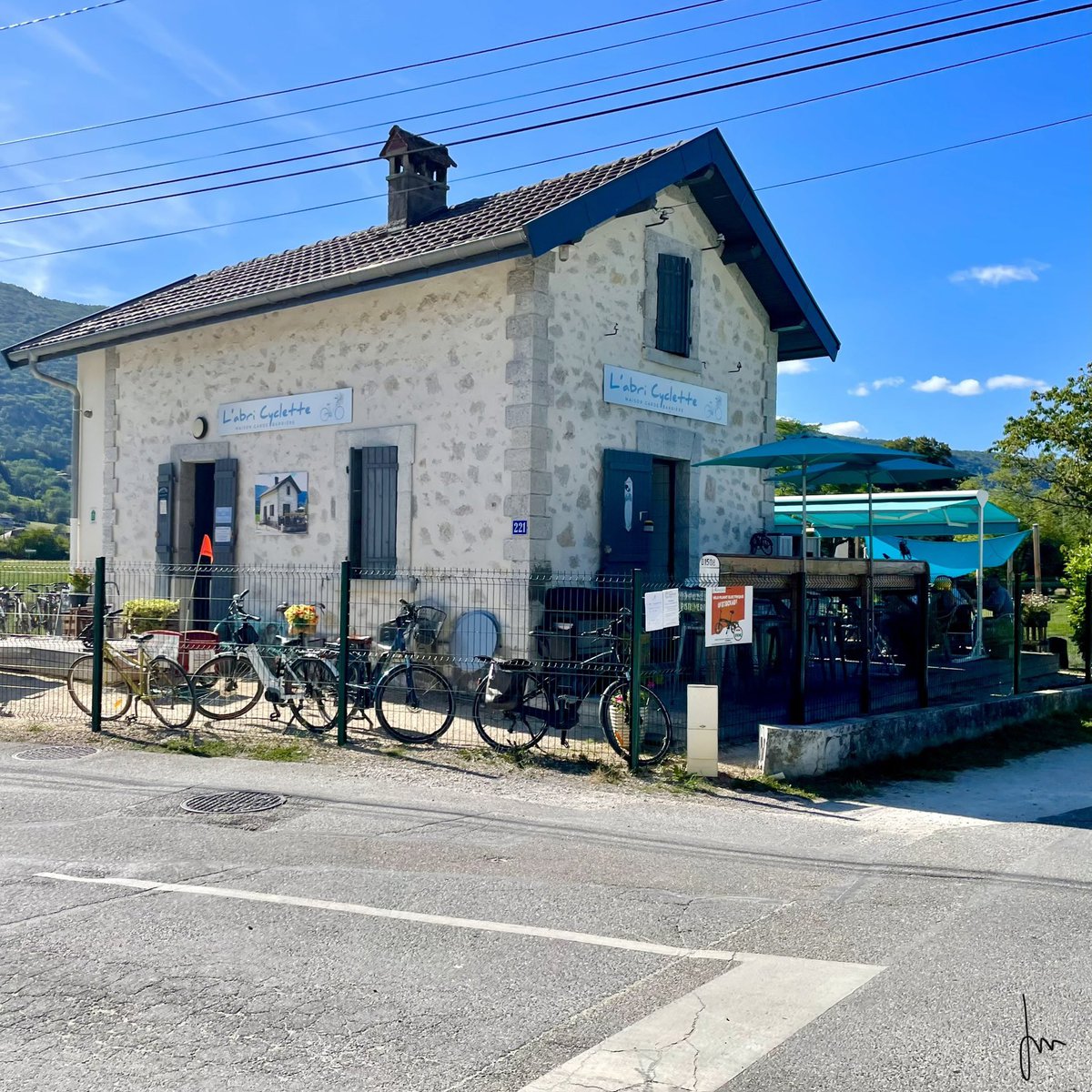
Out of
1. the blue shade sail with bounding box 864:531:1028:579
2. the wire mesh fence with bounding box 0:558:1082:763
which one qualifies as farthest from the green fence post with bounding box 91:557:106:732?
the blue shade sail with bounding box 864:531:1028:579

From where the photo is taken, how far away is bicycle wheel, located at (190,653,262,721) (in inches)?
389

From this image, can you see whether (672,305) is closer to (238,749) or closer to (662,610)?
(662,610)

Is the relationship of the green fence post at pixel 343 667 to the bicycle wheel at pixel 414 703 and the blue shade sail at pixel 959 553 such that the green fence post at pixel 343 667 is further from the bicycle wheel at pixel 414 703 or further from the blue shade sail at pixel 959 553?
the blue shade sail at pixel 959 553

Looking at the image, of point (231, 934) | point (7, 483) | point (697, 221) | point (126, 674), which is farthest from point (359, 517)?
point (7, 483)

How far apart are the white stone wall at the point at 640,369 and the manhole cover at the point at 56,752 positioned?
4969 mm

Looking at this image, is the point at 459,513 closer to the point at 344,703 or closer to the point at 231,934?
the point at 344,703

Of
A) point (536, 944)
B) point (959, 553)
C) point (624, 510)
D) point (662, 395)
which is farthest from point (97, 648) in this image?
point (959, 553)

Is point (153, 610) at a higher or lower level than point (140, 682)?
higher

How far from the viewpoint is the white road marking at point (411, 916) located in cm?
454

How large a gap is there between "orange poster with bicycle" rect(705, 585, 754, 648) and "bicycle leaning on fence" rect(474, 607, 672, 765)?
2.14 ft

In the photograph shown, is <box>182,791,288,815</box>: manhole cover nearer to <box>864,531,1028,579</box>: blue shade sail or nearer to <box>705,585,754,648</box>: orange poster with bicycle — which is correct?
<box>705,585,754,648</box>: orange poster with bicycle

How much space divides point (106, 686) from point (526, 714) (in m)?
4.37

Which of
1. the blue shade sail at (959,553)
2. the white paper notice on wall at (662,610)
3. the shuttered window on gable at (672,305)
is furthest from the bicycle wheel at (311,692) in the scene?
the blue shade sail at (959,553)

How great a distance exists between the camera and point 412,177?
46.7 ft
